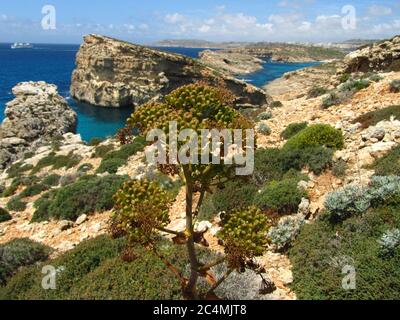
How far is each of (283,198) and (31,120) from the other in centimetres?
3114

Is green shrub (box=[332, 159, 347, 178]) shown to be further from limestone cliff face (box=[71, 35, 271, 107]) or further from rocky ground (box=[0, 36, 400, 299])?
limestone cliff face (box=[71, 35, 271, 107])

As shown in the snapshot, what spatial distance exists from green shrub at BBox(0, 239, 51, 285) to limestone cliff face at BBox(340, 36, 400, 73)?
29.5 metres

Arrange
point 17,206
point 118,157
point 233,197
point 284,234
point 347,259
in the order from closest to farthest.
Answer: point 347,259 < point 284,234 < point 233,197 < point 17,206 < point 118,157

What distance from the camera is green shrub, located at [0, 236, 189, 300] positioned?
25.5ft

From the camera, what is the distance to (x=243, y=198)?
37.4 ft

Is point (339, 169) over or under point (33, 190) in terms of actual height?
over

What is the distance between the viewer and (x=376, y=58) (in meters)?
34.3

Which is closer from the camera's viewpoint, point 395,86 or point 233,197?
point 233,197

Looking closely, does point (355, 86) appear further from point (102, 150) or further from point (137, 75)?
point (137, 75)

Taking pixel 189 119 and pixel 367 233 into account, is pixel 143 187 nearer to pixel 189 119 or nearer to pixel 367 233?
pixel 189 119

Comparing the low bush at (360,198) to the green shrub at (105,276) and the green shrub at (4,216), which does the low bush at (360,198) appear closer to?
the green shrub at (105,276)

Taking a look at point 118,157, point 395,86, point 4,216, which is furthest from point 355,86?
point 4,216

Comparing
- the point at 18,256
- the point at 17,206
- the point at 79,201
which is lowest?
the point at 17,206
